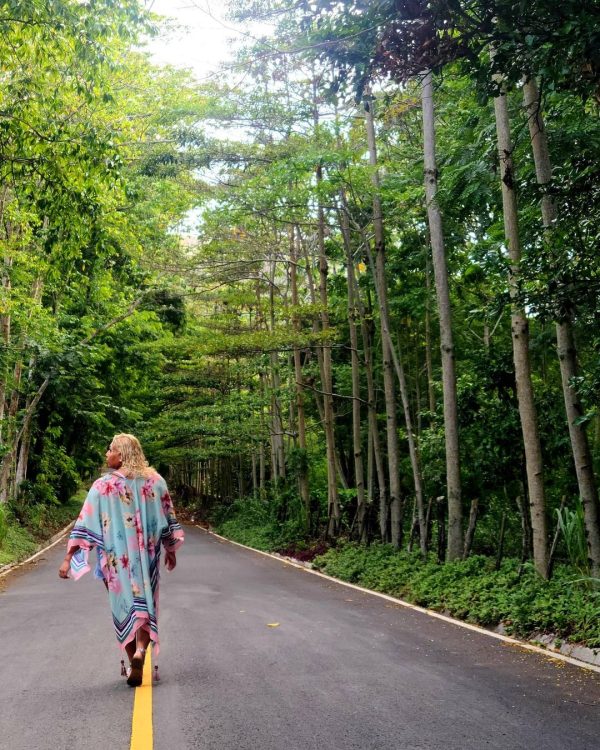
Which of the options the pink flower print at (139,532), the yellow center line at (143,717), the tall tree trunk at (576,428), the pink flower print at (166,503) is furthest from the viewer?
the tall tree trunk at (576,428)

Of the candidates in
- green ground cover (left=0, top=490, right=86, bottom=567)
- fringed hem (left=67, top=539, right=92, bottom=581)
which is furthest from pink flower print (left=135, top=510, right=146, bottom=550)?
green ground cover (left=0, top=490, right=86, bottom=567)

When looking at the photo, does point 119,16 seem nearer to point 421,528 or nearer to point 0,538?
point 421,528

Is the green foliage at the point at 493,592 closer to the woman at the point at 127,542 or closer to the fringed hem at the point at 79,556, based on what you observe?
the woman at the point at 127,542

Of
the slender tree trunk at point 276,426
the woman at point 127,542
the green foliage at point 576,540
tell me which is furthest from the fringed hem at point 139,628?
the slender tree trunk at point 276,426

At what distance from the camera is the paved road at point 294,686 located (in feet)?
14.4

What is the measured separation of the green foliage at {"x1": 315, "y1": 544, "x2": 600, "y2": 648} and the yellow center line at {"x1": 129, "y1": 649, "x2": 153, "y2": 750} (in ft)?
13.4

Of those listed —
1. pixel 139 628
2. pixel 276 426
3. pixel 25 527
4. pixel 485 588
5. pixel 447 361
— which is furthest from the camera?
pixel 276 426

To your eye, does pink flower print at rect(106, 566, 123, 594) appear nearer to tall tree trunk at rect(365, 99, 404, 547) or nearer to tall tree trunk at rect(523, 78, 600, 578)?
tall tree trunk at rect(523, 78, 600, 578)

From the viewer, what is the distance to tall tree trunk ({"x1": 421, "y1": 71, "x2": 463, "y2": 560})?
1293cm

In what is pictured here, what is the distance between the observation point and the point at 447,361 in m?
13.2

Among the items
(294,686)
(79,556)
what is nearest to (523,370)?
(294,686)

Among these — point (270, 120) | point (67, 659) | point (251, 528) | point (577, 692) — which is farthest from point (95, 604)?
point (251, 528)

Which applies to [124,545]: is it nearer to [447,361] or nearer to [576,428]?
[576,428]

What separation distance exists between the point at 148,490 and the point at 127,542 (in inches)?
16.6
